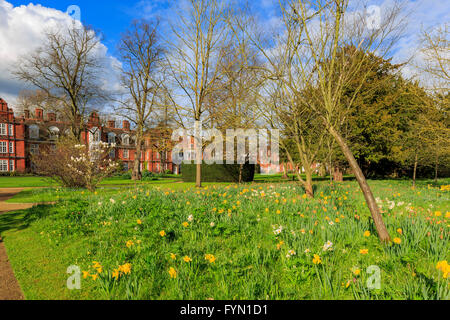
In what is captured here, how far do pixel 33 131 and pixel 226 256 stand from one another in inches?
2016

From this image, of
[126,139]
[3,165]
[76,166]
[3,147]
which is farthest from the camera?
[126,139]

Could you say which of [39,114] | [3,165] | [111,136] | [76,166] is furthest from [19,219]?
[111,136]

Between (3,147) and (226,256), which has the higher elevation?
(3,147)

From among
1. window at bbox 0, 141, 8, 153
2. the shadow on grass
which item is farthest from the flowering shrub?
window at bbox 0, 141, 8, 153

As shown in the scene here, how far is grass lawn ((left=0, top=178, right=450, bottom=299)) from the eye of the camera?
229 cm

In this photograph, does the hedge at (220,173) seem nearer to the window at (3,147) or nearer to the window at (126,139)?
the window at (126,139)

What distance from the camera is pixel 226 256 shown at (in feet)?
9.80

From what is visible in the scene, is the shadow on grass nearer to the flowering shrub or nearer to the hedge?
the flowering shrub

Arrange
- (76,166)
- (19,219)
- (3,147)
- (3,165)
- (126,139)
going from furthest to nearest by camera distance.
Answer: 1. (126,139)
2. (3,147)
3. (3,165)
4. (76,166)
5. (19,219)

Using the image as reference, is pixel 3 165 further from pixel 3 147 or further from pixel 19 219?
pixel 19 219

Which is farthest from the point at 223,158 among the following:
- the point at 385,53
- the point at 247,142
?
the point at 385,53

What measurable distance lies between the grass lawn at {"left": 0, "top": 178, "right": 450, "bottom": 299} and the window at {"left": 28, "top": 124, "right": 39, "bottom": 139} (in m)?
46.4

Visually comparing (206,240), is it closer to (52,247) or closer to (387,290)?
(387,290)

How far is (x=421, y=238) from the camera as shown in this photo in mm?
3123
